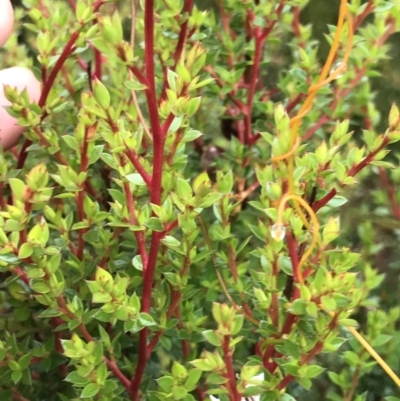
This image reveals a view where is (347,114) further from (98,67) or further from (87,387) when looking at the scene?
(87,387)

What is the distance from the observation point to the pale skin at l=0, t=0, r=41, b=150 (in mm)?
517

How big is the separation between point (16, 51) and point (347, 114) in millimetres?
484

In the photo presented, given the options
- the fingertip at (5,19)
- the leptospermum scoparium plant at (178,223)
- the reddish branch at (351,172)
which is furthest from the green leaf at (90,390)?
the fingertip at (5,19)

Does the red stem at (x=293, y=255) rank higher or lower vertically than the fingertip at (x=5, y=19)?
lower

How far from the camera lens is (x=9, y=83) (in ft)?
1.83

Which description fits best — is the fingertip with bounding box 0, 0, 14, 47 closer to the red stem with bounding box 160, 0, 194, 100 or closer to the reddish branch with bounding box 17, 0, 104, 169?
the reddish branch with bounding box 17, 0, 104, 169

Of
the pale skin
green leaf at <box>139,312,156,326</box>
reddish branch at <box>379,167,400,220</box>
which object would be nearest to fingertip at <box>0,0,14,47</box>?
the pale skin

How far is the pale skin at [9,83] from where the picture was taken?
517 mm

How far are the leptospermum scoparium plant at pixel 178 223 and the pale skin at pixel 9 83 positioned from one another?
0.03 meters

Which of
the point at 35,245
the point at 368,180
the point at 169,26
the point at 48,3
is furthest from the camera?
the point at 368,180

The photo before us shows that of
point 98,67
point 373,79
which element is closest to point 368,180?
point 373,79

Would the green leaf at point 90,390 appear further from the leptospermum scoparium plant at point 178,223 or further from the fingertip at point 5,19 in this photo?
the fingertip at point 5,19

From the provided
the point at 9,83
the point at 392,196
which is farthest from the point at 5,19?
the point at 392,196

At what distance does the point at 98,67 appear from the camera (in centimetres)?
59
